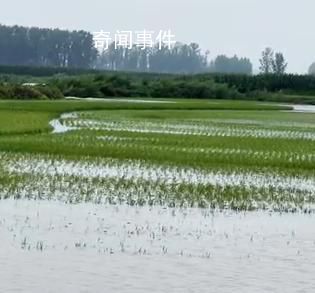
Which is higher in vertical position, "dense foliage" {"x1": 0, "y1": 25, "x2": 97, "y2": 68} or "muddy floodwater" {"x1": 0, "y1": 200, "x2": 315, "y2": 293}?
"dense foliage" {"x1": 0, "y1": 25, "x2": 97, "y2": 68}

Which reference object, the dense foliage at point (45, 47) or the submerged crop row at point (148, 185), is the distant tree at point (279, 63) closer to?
the dense foliage at point (45, 47)

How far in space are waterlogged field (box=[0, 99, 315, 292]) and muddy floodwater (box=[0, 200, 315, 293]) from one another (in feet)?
0.04

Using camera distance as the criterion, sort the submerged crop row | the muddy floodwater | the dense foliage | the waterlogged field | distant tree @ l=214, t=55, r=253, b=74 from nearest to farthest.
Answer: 1. the muddy floodwater
2. the waterlogged field
3. the submerged crop row
4. the dense foliage
5. distant tree @ l=214, t=55, r=253, b=74

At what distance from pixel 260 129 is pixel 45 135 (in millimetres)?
8234

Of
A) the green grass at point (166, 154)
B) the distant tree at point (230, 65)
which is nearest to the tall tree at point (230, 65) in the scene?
the distant tree at point (230, 65)

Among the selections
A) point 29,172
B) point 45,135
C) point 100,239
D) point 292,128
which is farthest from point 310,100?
point 100,239

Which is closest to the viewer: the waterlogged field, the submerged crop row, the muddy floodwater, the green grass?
the muddy floodwater

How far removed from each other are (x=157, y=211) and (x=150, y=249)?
6.68 feet

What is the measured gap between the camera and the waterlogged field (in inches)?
261

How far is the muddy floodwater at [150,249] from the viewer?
20.7ft

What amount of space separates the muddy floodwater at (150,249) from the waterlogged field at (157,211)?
0.04ft

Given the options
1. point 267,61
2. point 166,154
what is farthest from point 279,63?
point 166,154

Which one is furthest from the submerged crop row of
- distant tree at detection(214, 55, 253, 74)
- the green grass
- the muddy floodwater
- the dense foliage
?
distant tree at detection(214, 55, 253, 74)

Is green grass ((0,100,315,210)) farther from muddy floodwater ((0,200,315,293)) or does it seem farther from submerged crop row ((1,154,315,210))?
muddy floodwater ((0,200,315,293))
